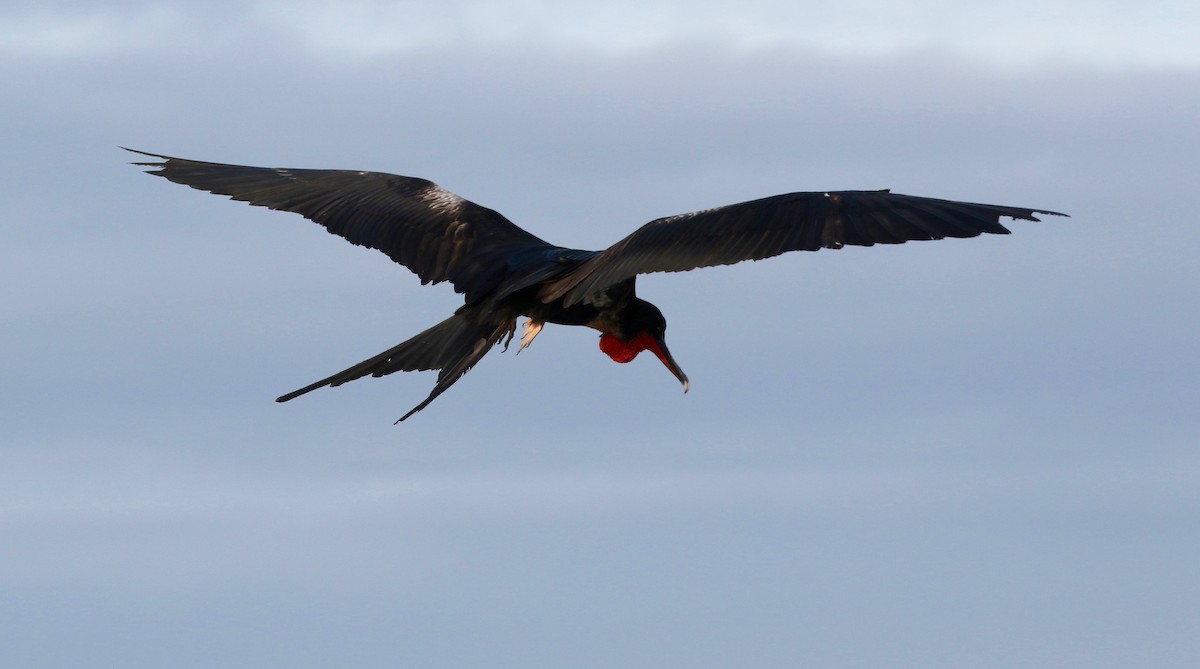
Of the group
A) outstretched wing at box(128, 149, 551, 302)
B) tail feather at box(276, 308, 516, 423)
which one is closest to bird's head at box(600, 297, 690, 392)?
tail feather at box(276, 308, 516, 423)

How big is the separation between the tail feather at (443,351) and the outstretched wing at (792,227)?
135 cm

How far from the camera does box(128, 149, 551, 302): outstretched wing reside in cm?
1559

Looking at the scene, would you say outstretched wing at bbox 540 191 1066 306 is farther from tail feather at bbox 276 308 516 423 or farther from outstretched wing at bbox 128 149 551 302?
outstretched wing at bbox 128 149 551 302

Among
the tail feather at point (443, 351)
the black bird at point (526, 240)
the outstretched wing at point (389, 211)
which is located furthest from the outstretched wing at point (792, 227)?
the outstretched wing at point (389, 211)

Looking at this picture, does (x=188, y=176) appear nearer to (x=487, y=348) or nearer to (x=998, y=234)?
(x=487, y=348)

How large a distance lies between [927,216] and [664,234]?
1.83 metres

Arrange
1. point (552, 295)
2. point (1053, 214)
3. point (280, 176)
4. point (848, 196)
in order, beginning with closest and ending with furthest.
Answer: point (1053, 214), point (848, 196), point (552, 295), point (280, 176)

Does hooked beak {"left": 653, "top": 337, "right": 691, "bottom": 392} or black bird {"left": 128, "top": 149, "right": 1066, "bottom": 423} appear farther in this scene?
hooked beak {"left": 653, "top": 337, "right": 691, "bottom": 392}

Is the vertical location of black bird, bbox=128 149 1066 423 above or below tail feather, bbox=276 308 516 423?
above

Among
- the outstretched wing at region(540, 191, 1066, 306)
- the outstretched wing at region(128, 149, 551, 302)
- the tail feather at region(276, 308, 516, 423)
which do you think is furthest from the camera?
the outstretched wing at region(128, 149, 551, 302)

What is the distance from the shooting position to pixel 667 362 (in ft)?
48.2

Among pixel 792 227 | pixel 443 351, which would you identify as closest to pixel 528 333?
pixel 443 351

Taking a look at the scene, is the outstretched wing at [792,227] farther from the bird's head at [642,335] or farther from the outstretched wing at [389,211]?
the outstretched wing at [389,211]

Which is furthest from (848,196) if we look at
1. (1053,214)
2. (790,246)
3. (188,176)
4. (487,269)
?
(188,176)
